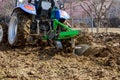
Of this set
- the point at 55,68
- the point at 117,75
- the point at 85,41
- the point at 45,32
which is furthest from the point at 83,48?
the point at 117,75

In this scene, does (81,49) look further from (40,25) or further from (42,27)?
(40,25)

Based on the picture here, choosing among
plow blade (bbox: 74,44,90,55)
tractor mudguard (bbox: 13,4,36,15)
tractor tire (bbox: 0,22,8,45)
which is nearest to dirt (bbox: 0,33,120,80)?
plow blade (bbox: 74,44,90,55)

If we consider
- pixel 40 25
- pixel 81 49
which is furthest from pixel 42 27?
pixel 81 49

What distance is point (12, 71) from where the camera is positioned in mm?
6137

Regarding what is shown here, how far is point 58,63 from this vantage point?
7.03m

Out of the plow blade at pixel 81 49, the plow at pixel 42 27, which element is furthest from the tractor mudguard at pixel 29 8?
the plow blade at pixel 81 49

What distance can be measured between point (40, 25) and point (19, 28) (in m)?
0.83

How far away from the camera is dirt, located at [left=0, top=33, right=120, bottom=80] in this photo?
19.0 ft

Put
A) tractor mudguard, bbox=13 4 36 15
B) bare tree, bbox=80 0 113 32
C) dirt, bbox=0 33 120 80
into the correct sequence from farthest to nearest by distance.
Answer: bare tree, bbox=80 0 113 32 → tractor mudguard, bbox=13 4 36 15 → dirt, bbox=0 33 120 80

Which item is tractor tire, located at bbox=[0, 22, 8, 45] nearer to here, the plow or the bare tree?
the plow

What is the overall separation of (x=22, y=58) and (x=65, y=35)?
1.23 meters

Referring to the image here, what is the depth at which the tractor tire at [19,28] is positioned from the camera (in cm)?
855

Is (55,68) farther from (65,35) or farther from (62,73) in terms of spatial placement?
(65,35)

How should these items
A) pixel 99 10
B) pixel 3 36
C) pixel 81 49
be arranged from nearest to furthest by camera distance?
pixel 81 49 → pixel 3 36 → pixel 99 10
